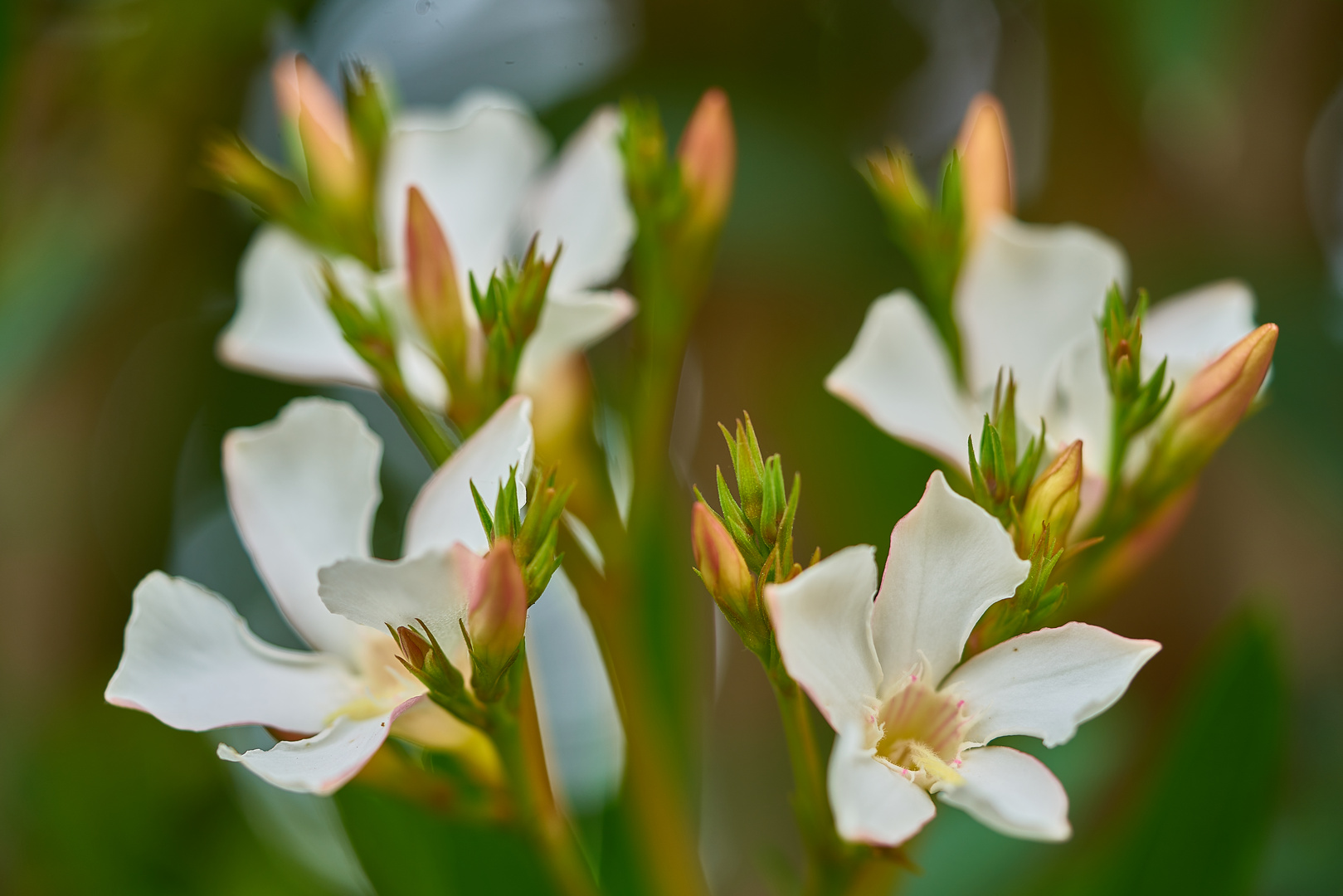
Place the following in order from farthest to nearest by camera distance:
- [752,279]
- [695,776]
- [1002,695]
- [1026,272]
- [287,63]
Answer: [752,279]
[695,776]
[287,63]
[1026,272]
[1002,695]

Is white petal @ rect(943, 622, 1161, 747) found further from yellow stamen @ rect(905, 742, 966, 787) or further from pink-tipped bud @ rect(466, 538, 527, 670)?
pink-tipped bud @ rect(466, 538, 527, 670)

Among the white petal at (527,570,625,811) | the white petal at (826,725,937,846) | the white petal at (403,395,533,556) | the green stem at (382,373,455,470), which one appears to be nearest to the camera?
the white petal at (826,725,937,846)

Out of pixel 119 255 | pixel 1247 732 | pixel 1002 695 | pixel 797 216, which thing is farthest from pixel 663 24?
pixel 1002 695

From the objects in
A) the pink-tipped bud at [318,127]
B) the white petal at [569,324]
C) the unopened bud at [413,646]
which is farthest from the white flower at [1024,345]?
the pink-tipped bud at [318,127]

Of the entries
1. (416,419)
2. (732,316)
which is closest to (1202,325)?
(416,419)

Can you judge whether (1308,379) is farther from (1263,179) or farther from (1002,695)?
(1002,695)

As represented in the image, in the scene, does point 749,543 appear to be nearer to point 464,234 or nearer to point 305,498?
point 305,498

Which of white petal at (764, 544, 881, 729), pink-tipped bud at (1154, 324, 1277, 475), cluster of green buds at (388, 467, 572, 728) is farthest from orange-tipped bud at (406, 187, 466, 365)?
pink-tipped bud at (1154, 324, 1277, 475)
